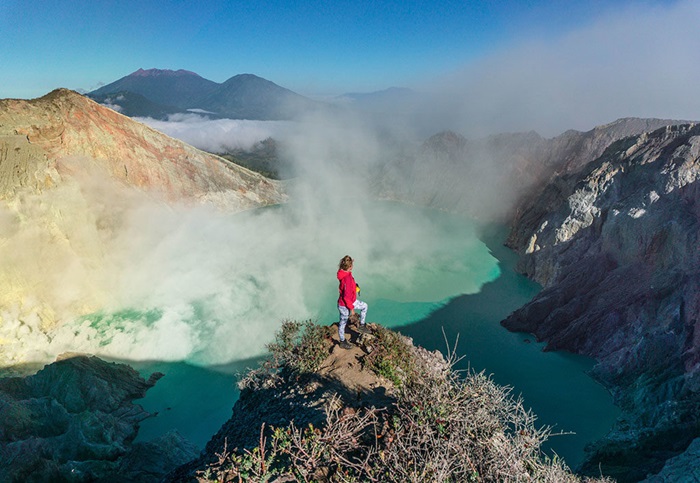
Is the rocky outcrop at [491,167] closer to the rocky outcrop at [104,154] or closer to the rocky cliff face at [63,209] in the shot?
the rocky outcrop at [104,154]

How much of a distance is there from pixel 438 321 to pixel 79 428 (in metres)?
17.7

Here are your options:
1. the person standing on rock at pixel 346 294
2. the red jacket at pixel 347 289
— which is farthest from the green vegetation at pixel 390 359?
the red jacket at pixel 347 289

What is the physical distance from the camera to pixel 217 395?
16156mm

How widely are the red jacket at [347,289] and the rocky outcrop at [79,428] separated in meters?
7.69

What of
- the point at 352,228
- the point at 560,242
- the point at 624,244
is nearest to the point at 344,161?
the point at 352,228

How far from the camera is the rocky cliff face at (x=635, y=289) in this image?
11.3m

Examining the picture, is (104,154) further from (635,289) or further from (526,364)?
(635,289)

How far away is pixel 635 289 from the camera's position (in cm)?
1752

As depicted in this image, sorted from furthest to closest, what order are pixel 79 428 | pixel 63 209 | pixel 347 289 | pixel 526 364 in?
pixel 63 209 → pixel 526 364 → pixel 79 428 → pixel 347 289

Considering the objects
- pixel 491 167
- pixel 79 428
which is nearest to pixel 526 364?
pixel 79 428

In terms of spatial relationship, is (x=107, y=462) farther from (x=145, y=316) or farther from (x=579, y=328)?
(x=579, y=328)

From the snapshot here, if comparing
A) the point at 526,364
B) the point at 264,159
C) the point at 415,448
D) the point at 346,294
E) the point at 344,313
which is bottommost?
the point at 526,364

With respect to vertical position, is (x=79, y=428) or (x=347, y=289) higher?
(x=347, y=289)

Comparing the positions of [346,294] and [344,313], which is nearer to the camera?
[346,294]
